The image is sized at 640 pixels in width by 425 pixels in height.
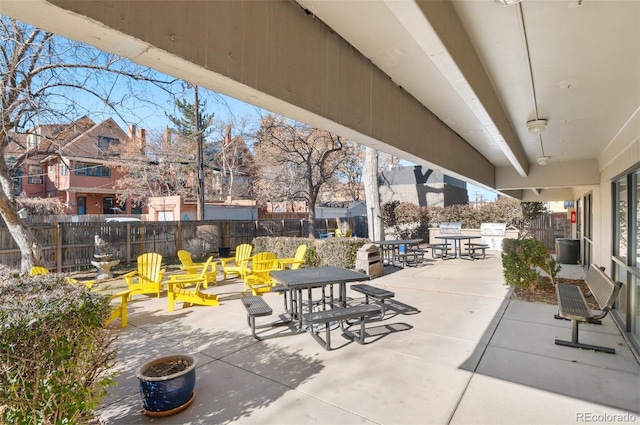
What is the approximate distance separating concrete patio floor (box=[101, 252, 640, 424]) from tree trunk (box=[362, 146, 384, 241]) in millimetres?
6619

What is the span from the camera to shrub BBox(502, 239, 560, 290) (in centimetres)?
724

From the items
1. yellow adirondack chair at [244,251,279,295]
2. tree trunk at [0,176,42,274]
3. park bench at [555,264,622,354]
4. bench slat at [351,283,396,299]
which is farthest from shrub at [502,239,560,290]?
tree trunk at [0,176,42,274]

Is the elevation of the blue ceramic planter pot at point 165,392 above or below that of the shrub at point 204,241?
below

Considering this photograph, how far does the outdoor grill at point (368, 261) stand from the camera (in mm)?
9383

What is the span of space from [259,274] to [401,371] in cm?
449

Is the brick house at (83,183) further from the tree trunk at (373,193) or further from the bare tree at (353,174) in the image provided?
the tree trunk at (373,193)

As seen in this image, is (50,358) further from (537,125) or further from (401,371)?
(537,125)

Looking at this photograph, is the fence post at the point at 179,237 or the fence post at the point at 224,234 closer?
the fence post at the point at 179,237

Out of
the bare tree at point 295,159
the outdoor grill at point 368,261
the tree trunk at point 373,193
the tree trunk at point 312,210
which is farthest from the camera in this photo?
the tree trunk at point 312,210

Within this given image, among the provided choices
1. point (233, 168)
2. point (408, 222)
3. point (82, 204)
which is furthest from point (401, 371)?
point (82, 204)

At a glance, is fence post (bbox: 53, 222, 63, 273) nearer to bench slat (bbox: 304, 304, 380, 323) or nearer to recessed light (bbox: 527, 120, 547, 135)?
bench slat (bbox: 304, 304, 380, 323)

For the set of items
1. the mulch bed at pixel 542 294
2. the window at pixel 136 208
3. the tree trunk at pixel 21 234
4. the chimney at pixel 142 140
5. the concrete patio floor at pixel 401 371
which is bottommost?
the concrete patio floor at pixel 401 371

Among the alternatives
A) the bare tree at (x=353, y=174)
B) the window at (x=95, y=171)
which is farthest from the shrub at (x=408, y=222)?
the window at (x=95, y=171)

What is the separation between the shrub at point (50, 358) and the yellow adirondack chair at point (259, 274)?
4999 millimetres
